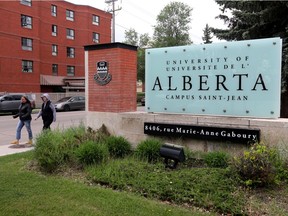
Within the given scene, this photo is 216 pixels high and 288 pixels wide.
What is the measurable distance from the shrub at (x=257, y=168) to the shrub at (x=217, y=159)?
63 centimetres

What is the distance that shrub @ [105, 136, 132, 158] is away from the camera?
6.34m

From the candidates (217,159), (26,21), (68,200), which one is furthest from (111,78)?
(26,21)

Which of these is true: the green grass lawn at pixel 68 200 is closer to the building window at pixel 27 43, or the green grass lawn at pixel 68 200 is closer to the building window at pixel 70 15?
the building window at pixel 27 43

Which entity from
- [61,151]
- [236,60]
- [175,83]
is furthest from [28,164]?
[236,60]

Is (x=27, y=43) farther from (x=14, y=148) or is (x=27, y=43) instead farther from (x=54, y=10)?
(x=14, y=148)

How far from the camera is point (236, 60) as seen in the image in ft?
18.6

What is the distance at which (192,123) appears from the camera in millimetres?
5980

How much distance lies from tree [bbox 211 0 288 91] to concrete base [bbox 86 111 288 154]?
4.17 meters

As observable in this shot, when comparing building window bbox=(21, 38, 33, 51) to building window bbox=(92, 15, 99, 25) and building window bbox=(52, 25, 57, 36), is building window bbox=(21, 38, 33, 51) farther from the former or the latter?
building window bbox=(92, 15, 99, 25)

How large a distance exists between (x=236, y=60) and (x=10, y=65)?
33.1m

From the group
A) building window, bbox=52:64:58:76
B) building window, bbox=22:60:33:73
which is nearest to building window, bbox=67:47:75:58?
building window, bbox=52:64:58:76

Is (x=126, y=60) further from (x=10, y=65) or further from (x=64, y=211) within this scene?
(x=10, y=65)

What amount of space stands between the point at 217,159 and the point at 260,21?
6498 mm

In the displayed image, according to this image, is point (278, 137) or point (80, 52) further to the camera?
point (80, 52)
